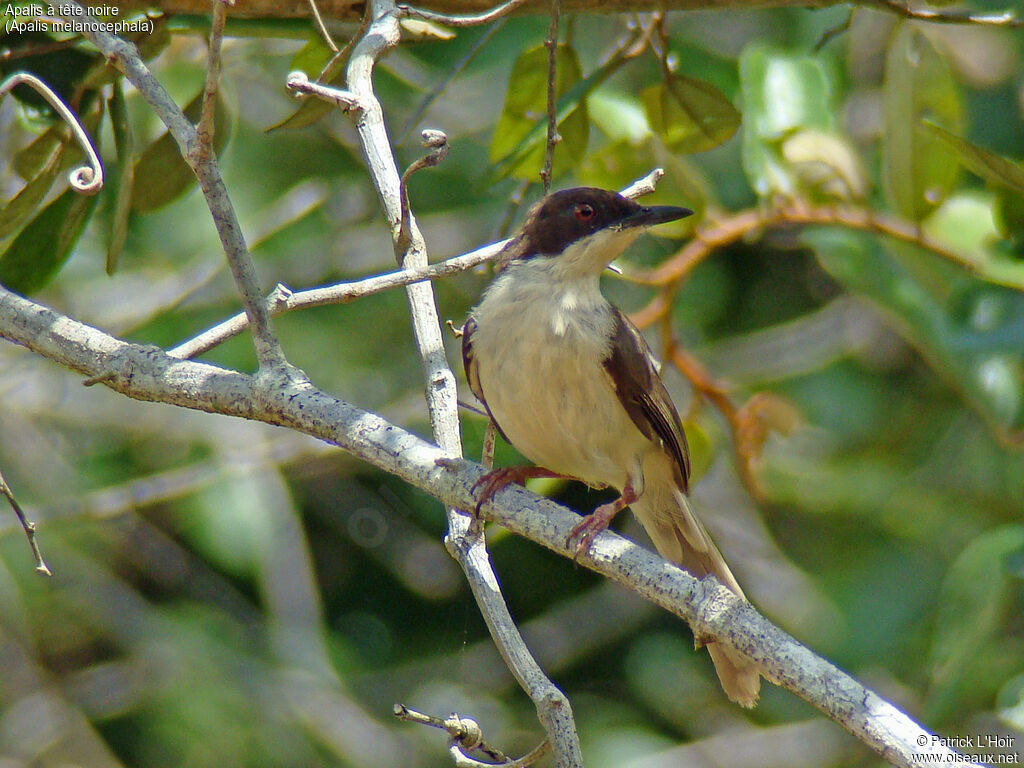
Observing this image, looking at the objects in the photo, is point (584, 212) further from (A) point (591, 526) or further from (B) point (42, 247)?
(B) point (42, 247)

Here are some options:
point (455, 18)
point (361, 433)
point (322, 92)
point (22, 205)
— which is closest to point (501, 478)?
point (361, 433)

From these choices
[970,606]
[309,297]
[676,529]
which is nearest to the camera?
[309,297]

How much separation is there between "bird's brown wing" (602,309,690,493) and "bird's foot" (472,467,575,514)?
37 centimetres

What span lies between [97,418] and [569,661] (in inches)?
131

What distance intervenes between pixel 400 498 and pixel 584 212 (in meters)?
Result: 3.20

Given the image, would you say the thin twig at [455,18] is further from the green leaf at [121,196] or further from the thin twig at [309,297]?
the green leaf at [121,196]

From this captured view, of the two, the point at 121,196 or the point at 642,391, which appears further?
the point at 642,391

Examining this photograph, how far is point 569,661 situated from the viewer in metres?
6.69

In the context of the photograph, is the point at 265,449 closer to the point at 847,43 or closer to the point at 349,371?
the point at 349,371

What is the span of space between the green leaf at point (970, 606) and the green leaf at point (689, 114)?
169 centimetres

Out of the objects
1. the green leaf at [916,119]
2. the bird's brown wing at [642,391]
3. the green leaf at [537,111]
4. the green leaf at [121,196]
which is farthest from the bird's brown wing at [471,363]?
the green leaf at [916,119]

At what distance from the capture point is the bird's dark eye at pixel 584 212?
384 cm

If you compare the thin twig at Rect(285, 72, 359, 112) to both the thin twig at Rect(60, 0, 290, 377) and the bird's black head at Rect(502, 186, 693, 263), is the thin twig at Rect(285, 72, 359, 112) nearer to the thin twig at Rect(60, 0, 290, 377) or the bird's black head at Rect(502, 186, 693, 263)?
the thin twig at Rect(60, 0, 290, 377)

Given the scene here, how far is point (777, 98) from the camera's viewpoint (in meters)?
4.41
